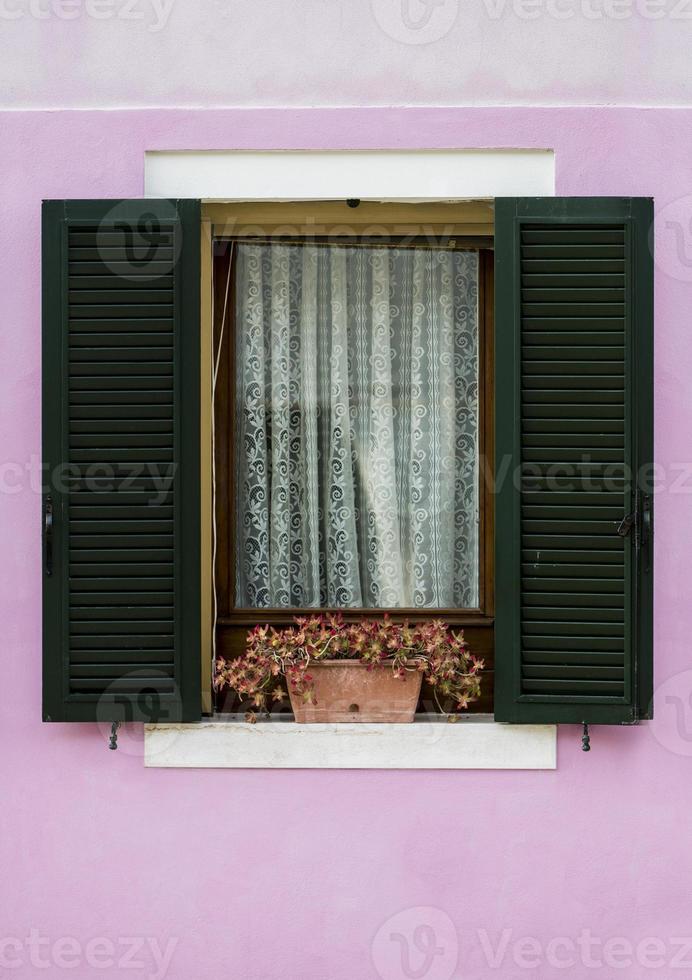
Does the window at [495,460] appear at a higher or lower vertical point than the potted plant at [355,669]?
higher

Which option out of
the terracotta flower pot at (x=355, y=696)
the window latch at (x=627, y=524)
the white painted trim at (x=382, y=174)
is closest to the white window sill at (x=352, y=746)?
the terracotta flower pot at (x=355, y=696)

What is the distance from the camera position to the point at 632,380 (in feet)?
12.7

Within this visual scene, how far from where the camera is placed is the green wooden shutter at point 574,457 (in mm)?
3873

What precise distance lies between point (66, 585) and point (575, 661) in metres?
1.74

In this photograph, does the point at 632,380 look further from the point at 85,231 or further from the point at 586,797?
the point at 85,231

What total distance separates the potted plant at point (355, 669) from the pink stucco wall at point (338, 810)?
0.23 meters

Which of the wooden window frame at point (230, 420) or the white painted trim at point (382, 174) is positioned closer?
the white painted trim at point (382, 174)

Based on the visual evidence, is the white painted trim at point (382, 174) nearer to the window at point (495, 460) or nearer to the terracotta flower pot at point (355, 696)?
the window at point (495, 460)

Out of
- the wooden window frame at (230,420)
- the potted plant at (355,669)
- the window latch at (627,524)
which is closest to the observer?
the window latch at (627,524)

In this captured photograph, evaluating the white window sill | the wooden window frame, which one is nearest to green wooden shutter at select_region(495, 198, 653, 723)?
the white window sill

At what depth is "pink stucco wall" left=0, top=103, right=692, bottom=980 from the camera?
13.0ft

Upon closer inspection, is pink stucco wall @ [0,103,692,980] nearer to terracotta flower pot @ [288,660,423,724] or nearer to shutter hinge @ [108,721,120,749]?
shutter hinge @ [108,721,120,749]

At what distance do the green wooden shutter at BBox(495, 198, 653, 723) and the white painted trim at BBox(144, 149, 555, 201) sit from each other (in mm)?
171

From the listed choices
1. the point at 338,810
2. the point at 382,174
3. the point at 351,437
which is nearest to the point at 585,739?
the point at 338,810
